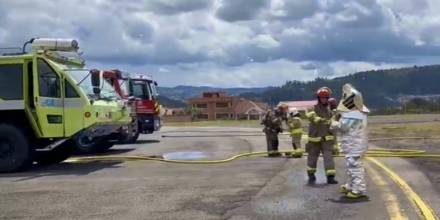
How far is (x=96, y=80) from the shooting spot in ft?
51.6

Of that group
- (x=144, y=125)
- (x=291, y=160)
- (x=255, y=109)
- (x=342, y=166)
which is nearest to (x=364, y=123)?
(x=342, y=166)

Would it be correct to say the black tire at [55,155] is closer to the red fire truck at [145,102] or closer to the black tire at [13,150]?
the black tire at [13,150]

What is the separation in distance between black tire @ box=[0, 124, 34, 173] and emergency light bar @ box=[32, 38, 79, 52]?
7.32 ft

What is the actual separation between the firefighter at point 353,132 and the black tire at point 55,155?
8.66m

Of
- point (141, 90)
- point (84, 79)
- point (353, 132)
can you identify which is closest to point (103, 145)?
point (84, 79)

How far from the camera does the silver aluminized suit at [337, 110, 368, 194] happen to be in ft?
32.3

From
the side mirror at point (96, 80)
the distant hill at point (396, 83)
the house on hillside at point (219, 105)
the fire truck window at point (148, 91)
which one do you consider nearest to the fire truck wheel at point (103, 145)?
the side mirror at point (96, 80)

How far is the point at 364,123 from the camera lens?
32.8ft

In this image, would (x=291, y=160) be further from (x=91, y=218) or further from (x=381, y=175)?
(x=91, y=218)

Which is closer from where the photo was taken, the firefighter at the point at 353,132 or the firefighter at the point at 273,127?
the firefighter at the point at 353,132

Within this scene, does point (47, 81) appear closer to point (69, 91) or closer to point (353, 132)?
point (69, 91)

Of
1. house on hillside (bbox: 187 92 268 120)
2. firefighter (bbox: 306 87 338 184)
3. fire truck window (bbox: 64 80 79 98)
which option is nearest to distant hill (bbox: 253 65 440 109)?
house on hillside (bbox: 187 92 268 120)

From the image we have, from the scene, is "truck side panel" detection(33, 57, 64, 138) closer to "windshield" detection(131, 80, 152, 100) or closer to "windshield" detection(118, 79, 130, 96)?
"windshield" detection(118, 79, 130, 96)

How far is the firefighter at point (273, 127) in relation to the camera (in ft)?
59.2
